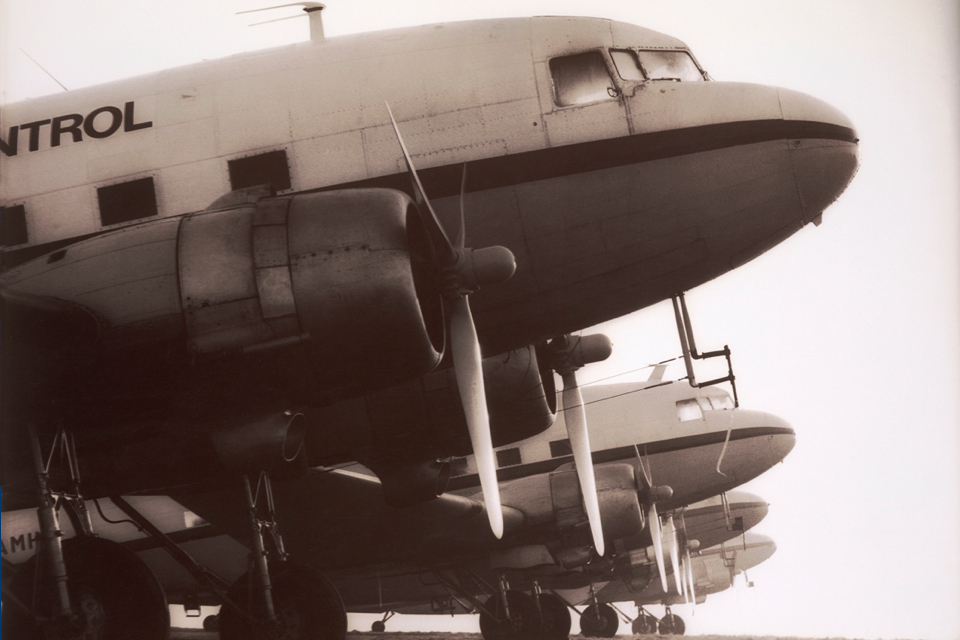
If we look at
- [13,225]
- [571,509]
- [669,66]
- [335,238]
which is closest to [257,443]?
[335,238]

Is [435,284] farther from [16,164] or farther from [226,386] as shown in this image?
[16,164]

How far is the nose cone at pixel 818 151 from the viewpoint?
700cm

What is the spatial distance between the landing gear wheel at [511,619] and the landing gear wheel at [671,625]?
13999 millimetres

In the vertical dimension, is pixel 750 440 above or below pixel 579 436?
above

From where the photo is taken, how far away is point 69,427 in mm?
5793

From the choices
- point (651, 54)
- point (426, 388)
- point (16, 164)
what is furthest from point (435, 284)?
point (16, 164)

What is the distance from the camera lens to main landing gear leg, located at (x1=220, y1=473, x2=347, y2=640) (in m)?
6.34

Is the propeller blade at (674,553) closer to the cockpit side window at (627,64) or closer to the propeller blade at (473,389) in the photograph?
the propeller blade at (473,389)

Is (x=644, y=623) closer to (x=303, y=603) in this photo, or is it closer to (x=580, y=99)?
(x=303, y=603)

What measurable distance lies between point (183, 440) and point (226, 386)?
0.65 meters

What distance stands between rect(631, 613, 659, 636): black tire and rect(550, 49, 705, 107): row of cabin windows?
67.1 ft

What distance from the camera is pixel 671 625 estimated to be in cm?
2670

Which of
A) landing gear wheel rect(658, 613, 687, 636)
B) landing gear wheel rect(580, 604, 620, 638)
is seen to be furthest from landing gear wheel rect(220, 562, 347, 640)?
landing gear wheel rect(658, 613, 687, 636)

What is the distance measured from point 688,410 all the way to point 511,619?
16.2 feet
